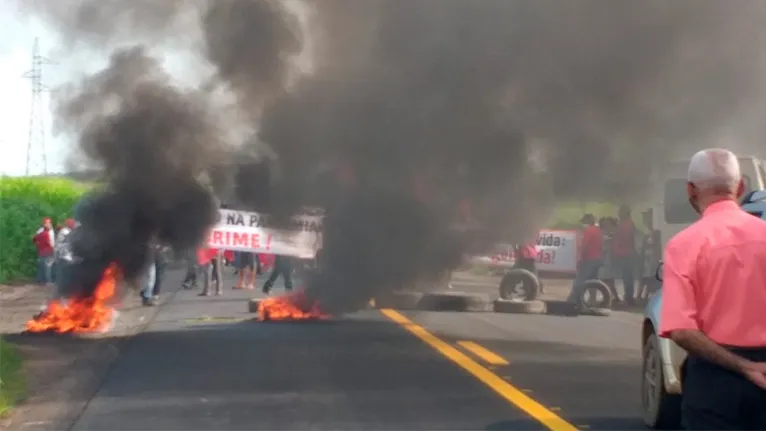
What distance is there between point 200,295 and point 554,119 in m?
10.0

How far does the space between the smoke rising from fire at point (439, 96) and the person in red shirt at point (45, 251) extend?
501 inches

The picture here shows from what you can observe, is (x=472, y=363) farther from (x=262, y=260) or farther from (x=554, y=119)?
(x=262, y=260)

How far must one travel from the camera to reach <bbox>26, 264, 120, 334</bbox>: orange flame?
14.9 metres

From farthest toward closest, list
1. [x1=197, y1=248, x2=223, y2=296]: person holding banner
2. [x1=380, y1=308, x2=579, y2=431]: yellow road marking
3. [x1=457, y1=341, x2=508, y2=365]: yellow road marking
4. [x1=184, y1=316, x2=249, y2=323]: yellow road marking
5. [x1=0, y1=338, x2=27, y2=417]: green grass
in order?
[x1=197, y1=248, x2=223, y2=296]: person holding banner → [x1=184, y1=316, x2=249, y2=323]: yellow road marking → [x1=457, y1=341, x2=508, y2=365]: yellow road marking → [x1=0, y1=338, x2=27, y2=417]: green grass → [x1=380, y1=308, x2=579, y2=431]: yellow road marking

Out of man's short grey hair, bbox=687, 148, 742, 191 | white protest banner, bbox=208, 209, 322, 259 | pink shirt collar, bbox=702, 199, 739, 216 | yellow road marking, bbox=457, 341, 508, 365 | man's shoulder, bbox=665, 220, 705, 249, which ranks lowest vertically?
yellow road marking, bbox=457, 341, 508, 365

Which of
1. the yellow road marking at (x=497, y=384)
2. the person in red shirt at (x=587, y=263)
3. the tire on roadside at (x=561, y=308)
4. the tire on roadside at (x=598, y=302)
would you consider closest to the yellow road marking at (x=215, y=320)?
the yellow road marking at (x=497, y=384)

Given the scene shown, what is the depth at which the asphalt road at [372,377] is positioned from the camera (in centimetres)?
814

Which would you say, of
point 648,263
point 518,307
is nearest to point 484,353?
point 518,307

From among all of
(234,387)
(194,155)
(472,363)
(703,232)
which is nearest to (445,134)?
(194,155)

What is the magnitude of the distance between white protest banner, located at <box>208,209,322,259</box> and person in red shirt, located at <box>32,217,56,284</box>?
717 cm

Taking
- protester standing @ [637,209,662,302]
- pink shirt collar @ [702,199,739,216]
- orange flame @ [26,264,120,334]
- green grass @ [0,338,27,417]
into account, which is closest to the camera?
pink shirt collar @ [702,199,739,216]

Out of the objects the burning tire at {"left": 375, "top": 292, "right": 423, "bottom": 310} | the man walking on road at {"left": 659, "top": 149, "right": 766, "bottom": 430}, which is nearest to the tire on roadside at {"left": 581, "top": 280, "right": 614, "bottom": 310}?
the burning tire at {"left": 375, "top": 292, "right": 423, "bottom": 310}

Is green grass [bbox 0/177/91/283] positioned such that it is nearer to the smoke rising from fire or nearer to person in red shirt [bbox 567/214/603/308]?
the smoke rising from fire

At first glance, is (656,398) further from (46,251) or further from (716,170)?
(46,251)
